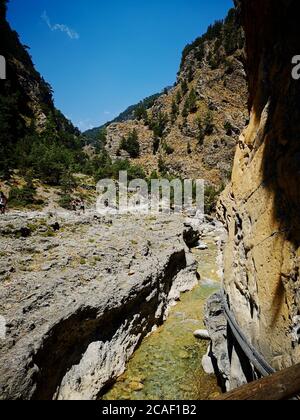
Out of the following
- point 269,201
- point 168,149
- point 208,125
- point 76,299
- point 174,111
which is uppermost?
point 174,111

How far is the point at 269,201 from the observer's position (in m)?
5.29

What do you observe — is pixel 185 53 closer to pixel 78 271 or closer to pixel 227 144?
pixel 227 144

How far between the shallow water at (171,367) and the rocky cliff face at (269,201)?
1.21 meters

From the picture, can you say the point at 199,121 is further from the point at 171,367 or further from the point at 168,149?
the point at 171,367

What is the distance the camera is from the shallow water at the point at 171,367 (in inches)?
272

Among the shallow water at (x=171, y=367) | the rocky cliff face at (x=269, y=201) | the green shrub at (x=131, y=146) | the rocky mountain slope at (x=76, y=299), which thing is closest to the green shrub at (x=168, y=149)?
the green shrub at (x=131, y=146)

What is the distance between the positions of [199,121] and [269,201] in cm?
4094

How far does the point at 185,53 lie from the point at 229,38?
11496 mm

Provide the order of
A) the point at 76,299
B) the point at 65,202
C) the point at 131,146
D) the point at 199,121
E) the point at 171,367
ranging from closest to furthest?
the point at 76,299, the point at 171,367, the point at 65,202, the point at 199,121, the point at 131,146

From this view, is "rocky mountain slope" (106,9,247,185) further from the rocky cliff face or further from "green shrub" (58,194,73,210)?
the rocky cliff face

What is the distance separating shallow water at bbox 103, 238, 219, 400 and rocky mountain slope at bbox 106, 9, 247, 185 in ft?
→ 102

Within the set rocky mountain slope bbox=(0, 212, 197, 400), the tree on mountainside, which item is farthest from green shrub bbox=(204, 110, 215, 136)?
rocky mountain slope bbox=(0, 212, 197, 400)

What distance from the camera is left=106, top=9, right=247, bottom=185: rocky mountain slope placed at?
137ft

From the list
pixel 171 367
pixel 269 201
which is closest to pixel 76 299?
pixel 171 367
